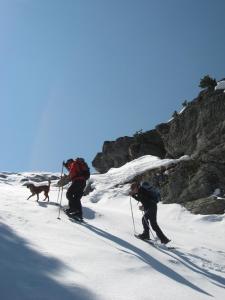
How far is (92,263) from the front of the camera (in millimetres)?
7707

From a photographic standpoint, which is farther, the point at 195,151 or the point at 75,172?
the point at 195,151

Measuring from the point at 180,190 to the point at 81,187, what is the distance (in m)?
10.2

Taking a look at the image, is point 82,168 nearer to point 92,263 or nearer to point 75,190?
point 75,190

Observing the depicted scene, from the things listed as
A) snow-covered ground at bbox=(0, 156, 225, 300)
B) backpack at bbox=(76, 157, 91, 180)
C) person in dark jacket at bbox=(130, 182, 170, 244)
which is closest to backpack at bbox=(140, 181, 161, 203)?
person in dark jacket at bbox=(130, 182, 170, 244)

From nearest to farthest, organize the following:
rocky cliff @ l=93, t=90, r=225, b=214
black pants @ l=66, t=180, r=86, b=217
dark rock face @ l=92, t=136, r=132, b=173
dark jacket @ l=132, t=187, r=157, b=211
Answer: dark jacket @ l=132, t=187, r=157, b=211 < black pants @ l=66, t=180, r=86, b=217 < rocky cliff @ l=93, t=90, r=225, b=214 < dark rock face @ l=92, t=136, r=132, b=173

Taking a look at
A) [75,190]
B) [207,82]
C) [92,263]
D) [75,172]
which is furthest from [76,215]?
[207,82]

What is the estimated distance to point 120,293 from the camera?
627 cm

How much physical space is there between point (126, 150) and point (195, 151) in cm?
1809

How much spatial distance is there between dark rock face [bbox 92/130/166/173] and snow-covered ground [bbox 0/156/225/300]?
76.3 ft

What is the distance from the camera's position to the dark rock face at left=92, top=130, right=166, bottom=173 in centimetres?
3878

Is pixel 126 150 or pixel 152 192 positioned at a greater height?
pixel 126 150

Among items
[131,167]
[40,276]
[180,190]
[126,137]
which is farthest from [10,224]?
[126,137]

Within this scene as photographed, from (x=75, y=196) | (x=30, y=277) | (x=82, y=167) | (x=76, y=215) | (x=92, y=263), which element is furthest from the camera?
(x=82, y=167)

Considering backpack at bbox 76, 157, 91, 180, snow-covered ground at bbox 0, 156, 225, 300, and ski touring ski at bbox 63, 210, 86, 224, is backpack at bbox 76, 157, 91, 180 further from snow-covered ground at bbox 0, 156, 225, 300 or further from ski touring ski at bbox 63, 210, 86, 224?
snow-covered ground at bbox 0, 156, 225, 300
